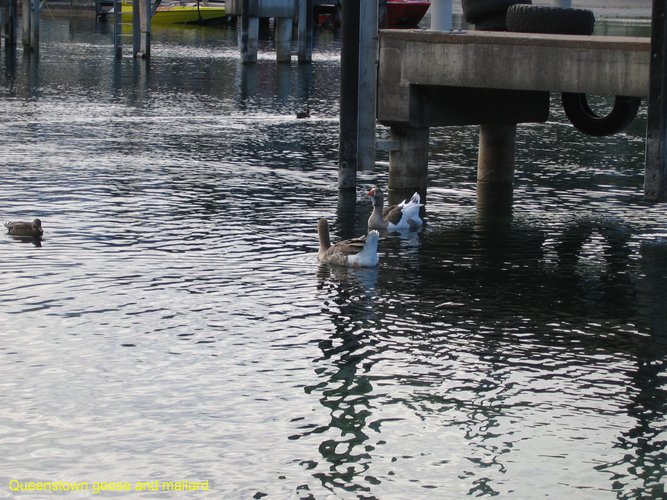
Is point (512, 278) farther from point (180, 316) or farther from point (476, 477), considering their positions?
point (476, 477)

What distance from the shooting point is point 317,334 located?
12875 mm

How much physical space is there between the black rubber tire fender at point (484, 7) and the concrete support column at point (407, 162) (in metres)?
2.90

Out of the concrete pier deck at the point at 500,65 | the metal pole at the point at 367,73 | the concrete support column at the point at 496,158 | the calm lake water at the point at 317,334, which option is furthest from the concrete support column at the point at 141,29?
the concrete pier deck at the point at 500,65

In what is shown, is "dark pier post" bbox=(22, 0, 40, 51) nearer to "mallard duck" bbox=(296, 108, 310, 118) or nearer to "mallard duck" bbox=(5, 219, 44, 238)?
"mallard duck" bbox=(296, 108, 310, 118)

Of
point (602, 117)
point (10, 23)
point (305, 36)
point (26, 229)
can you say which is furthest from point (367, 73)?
point (10, 23)

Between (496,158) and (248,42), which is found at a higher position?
(248,42)

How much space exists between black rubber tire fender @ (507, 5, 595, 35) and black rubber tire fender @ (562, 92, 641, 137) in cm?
107

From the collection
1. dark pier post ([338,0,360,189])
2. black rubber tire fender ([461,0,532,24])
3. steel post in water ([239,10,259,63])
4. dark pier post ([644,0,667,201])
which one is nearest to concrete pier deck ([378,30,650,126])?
dark pier post ([338,0,360,189])

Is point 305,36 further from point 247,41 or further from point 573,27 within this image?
point 573,27

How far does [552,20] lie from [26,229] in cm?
875

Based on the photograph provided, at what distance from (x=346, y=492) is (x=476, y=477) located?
3.18 feet

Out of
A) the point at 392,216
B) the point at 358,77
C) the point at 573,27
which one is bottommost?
the point at 392,216

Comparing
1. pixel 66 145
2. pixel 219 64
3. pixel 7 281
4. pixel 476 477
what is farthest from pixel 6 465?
pixel 219 64

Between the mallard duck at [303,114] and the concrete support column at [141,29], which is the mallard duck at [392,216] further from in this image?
the concrete support column at [141,29]
